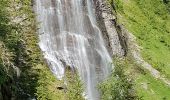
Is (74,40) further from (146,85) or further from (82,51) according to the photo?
(146,85)

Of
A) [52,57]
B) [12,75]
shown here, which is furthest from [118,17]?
[12,75]

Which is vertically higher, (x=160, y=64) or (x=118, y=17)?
(x=118, y=17)

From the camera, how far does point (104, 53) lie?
72812 mm

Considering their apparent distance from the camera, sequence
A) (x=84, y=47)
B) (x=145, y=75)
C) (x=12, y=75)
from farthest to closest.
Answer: (x=145, y=75) < (x=84, y=47) < (x=12, y=75)

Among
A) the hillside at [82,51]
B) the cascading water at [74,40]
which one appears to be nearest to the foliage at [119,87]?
the hillside at [82,51]

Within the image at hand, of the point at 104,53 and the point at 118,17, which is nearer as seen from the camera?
the point at 104,53

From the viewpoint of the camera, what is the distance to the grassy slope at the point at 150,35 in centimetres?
7288

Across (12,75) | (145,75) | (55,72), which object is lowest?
(145,75)

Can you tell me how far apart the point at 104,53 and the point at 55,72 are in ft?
37.2

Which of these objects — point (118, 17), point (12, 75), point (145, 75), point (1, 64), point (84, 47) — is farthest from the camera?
point (118, 17)

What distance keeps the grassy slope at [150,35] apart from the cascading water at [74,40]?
616 centimetres

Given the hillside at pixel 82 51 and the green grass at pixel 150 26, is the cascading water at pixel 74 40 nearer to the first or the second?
the hillside at pixel 82 51

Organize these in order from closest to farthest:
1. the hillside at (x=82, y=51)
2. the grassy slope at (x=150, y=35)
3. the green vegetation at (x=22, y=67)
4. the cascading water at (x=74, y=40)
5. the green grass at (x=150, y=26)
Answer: the green vegetation at (x=22, y=67) → the hillside at (x=82, y=51) → the cascading water at (x=74, y=40) → the grassy slope at (x=150, y=35) → the green grass at (x=150, y=26)

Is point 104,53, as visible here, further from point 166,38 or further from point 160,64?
point 166,38
